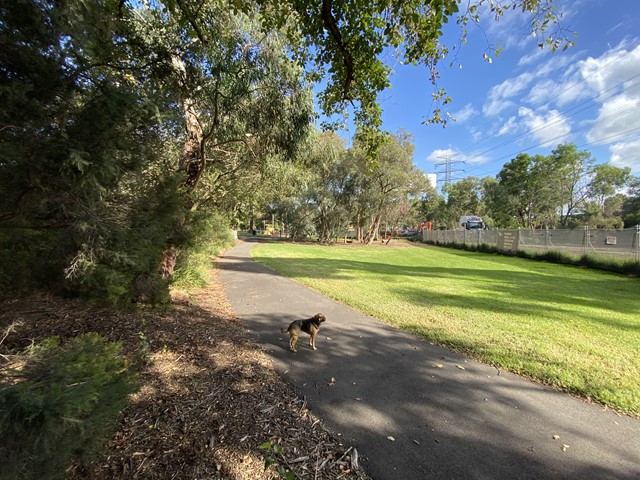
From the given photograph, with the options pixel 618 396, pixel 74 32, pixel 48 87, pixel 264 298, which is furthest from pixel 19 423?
pixel 264 298

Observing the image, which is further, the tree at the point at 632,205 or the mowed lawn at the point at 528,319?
the tree at the point at 632,205

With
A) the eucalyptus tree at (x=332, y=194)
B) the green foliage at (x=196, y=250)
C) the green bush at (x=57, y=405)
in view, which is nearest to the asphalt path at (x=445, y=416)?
the green bush at (x=57, y=405)

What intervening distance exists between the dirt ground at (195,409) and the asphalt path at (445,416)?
27 centimetres

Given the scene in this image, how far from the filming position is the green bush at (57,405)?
101 cm

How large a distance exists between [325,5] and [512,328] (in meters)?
5.84

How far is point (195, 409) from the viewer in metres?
2.70

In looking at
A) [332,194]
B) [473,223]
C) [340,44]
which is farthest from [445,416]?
[473,223]

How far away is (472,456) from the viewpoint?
227 cm

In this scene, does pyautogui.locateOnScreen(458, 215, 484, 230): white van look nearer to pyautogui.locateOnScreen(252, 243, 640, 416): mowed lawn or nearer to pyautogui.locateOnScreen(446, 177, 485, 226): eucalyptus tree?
pyautogui.locateOnScreen(446, 177, 485, 226): eucalyptus tree

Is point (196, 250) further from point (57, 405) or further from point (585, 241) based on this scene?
point (585, 241)

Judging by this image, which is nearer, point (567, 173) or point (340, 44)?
point (340, 44)

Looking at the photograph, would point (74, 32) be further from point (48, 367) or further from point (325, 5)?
point (325, 5)

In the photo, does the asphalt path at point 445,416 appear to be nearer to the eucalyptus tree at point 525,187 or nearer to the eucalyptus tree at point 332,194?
the eucalyptus tree at point 332,194

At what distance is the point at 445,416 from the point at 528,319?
4277 millimetres
